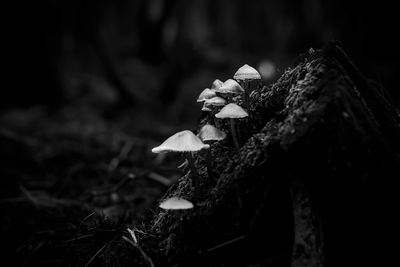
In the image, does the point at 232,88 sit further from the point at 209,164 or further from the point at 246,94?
the point at 209,164

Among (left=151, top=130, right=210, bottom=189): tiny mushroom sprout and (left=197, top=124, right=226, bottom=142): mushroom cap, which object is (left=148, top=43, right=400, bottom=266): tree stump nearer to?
(left=197, top=124, right=226, bottom=142): mushroom cap

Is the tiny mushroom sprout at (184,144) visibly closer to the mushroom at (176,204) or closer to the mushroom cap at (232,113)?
the mushroom cap at (232,113)

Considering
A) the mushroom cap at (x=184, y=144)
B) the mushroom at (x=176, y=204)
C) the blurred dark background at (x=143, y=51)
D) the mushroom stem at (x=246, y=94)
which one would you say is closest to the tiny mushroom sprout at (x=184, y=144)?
the mushroom cap at (x=184, y=144)

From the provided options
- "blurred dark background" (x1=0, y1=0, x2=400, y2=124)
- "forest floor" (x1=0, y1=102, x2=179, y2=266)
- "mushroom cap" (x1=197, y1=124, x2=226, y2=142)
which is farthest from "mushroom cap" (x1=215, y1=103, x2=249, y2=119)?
"forest floor" (x1=0, y1=102, x2=179, y2=266)

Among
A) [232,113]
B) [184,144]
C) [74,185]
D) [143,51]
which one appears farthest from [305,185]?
[143,51]

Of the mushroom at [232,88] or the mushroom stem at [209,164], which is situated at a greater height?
the mushroom at [232,88]

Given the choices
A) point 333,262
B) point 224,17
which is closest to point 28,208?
point 333,262
